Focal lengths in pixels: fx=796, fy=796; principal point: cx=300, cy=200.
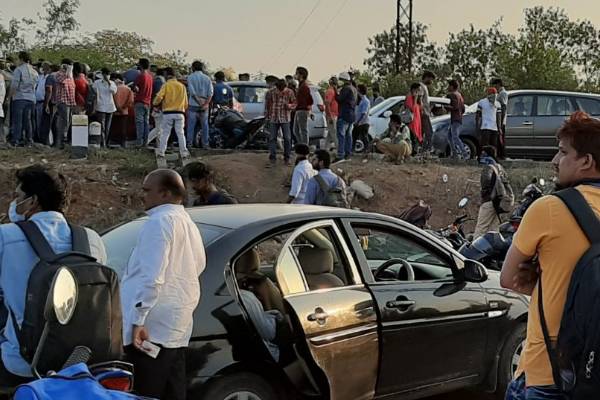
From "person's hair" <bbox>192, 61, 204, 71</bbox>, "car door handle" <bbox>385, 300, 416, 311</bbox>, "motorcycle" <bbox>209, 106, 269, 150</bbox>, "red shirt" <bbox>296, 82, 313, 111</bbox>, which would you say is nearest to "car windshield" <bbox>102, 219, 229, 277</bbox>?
"car door handle" <bbox>385, 300, 416, 311</bbox>

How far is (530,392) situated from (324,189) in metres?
6.49

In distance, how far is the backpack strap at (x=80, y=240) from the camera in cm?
324

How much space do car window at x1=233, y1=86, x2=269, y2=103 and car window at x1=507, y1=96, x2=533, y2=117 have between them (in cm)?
535

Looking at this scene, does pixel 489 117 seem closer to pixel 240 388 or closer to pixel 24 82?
pixel 24 82

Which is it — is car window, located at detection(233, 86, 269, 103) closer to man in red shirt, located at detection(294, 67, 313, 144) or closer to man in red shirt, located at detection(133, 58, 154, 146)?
man in red shirt, located at detection(133, 58, 154, 146)

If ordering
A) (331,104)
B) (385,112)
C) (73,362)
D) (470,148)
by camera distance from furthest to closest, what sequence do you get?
(385,112) → (470,148) → (331,104) → (73,362)

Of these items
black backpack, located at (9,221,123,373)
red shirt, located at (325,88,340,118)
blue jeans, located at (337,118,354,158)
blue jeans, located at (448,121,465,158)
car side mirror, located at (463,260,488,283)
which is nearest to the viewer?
black backpack, located at (9,221,123,373)

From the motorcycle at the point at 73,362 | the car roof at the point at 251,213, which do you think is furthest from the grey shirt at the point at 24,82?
the motorcycle at the point at 73,362

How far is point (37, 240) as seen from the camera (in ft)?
10.4

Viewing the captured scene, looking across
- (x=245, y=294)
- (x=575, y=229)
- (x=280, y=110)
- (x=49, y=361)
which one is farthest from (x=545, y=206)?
(x=280, y=110)

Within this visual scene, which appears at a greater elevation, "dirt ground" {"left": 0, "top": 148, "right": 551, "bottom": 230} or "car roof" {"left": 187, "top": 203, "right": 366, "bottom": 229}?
"car roof" {"left": 187, "top": 203, "right": 366, "bottom": 229}

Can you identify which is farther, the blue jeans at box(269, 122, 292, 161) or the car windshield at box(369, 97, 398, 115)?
the car windshield at box(369, 97, 398, 115)

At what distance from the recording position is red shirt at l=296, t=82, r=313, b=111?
46.3 feet

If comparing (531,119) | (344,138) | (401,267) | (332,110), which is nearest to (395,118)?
(344,138)
